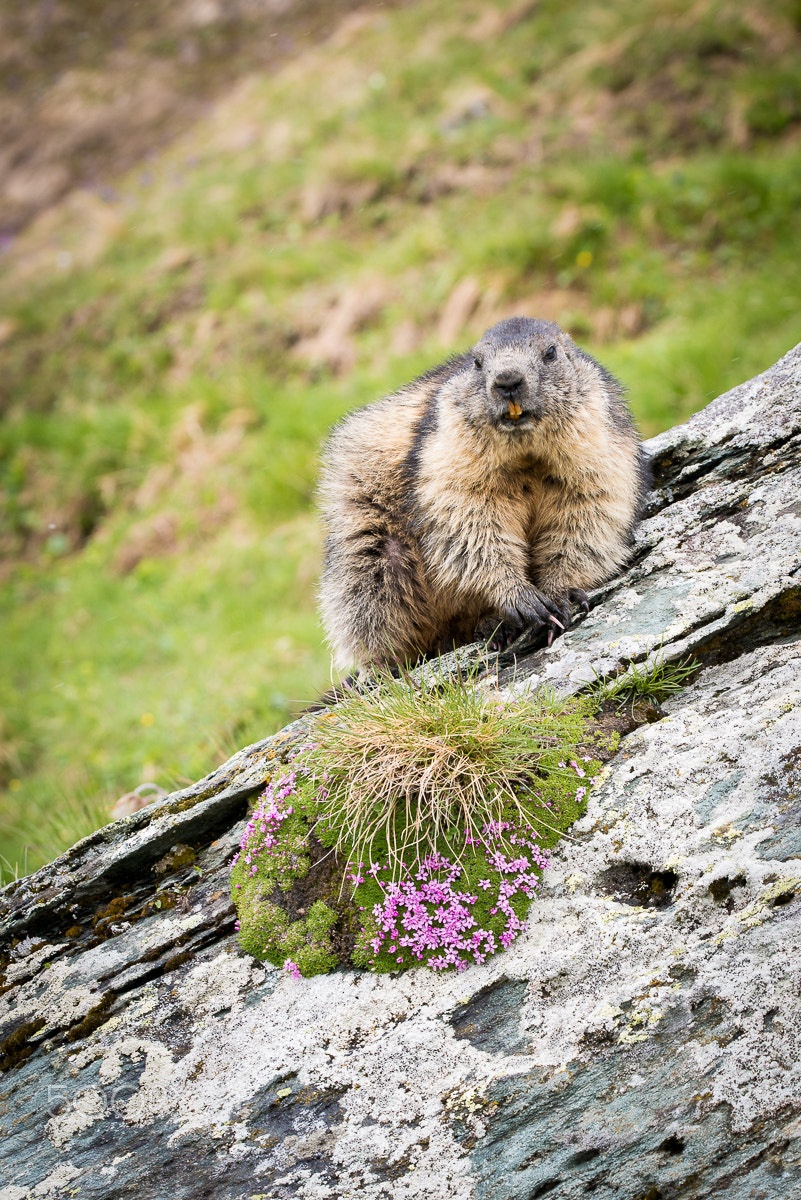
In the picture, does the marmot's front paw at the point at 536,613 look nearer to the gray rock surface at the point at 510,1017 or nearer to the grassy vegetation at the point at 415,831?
the gray rock surface at the point at 510,1017

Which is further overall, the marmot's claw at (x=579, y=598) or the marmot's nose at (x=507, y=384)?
the marmot's claw at (x=579, y=598)

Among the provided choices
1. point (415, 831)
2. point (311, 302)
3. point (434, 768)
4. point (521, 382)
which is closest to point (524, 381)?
point (521, 382)

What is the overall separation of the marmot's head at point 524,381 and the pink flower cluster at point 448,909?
6.62ft

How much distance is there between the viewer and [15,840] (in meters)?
6.17

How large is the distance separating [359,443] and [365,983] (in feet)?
9.89

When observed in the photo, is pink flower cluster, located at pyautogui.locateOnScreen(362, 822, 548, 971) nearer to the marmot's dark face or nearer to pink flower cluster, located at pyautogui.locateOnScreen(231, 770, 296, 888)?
pink flower cluster, located at pyautogui.locateOnScreen(231, 770, 296, 888)

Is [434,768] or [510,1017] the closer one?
[510,1017]

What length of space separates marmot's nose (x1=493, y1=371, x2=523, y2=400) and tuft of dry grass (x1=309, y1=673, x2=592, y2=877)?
151cm

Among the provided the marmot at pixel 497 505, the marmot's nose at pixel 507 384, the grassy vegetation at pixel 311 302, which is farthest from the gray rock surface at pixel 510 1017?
the grassy vegetation at pixel 311 302

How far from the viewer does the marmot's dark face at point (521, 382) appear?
4.20 metres

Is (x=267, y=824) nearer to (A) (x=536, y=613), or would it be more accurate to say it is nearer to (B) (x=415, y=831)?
(B) (x=415, y=831)

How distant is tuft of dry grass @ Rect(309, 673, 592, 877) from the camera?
329cm

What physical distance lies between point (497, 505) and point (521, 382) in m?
0.63

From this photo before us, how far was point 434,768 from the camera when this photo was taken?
130 inches
